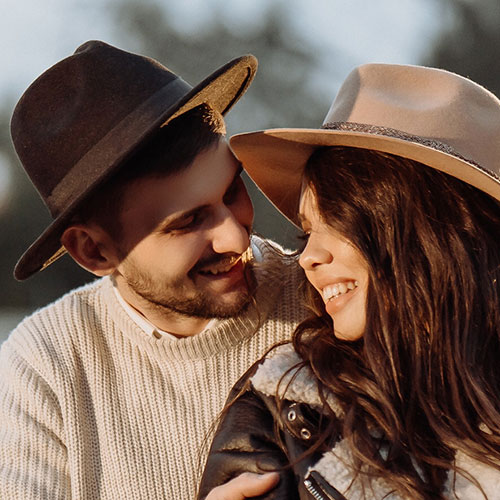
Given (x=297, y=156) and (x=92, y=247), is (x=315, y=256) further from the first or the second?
(x=92, y=247)

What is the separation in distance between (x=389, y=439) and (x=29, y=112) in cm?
143

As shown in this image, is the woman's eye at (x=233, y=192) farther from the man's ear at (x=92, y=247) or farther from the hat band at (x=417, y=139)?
the hat band at (x=417, y=139)

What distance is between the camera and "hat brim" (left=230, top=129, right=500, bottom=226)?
7.06 ft

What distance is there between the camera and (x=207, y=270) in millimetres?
2887

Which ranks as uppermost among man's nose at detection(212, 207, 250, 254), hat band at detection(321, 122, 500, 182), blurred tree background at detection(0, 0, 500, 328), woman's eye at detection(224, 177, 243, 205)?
hat band at detection(321, 122, 500, 182)

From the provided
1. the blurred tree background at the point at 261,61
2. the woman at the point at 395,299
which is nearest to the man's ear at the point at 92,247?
the woman at the point at 395,299

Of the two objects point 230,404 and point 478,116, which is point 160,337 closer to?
point 230,404

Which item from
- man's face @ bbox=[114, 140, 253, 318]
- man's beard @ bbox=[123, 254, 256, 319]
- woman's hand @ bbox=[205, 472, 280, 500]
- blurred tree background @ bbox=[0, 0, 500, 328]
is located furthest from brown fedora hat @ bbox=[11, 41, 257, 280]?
blurred tree background @ bbox=[0, 0, 500, 328]

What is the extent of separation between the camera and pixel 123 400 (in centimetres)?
292

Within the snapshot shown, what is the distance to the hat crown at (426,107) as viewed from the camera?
2193 mm

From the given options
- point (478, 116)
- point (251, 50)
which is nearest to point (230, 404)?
point (478, 116)

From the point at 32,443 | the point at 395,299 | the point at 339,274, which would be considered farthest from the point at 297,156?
the point at 32,443

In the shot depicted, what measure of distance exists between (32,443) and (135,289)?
534mm

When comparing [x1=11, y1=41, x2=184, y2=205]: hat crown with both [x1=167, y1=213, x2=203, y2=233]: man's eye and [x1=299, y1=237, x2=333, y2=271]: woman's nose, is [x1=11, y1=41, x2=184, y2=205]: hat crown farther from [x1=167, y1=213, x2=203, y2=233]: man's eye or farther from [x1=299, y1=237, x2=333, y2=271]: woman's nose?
[x1=299, y1=237, x2=333, y2=271]: woman's nose
